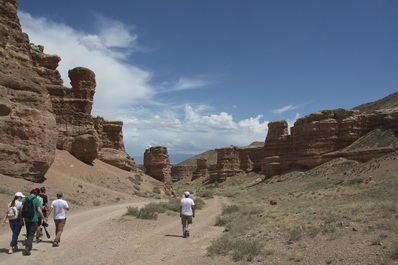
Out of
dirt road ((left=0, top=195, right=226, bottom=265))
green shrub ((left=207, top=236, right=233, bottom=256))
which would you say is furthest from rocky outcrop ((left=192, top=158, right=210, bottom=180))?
green shrub ((left=207, top=236, right=233, bottom=256))

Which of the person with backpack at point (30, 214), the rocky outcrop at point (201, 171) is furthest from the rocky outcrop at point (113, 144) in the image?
the rocky outcrop at point (201, 171)

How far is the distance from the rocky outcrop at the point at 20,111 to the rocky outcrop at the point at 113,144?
1978cm

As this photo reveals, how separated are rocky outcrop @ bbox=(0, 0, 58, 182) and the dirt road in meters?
7.05

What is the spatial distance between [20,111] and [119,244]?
14.4m

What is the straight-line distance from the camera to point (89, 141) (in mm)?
33562

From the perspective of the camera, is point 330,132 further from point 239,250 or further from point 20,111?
point 239,250

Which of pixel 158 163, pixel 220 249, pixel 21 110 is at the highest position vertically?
pixel 21 110

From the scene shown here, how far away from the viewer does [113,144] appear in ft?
158

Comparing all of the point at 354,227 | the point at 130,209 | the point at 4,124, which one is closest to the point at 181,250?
the point at 354,227

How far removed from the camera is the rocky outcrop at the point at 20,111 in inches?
774

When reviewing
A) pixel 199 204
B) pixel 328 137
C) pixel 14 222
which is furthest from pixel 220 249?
pixel 328 137

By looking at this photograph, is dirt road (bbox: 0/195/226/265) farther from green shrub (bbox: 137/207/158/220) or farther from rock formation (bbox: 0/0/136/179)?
rock formation (bbox: 0/0/136/179)

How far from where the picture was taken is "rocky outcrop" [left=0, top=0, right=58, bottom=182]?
19.7 metres

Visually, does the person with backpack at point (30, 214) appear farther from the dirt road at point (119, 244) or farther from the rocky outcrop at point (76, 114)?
the rocky outcrop at point (76, 114)
